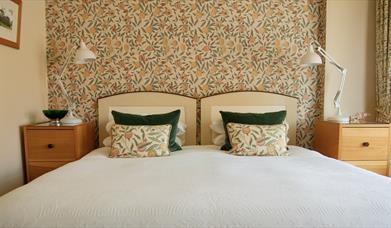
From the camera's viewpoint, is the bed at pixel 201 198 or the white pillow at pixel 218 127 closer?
the bed at pixel 201 198

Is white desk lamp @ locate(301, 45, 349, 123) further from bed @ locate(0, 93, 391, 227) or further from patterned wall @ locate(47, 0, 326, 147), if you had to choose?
bed @ locate(0, 93, 391, 227)

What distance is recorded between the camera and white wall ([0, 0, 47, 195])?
2.11 m

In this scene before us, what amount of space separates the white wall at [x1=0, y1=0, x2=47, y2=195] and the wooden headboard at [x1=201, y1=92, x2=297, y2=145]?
1552 mm

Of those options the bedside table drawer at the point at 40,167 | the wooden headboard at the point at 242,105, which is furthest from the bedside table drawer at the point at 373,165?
the bedside table drawer at the point at 40,167

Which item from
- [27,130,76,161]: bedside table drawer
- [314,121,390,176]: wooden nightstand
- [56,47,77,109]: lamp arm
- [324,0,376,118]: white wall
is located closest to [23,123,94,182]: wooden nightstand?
[27,130,76,161]: bedside table drawer

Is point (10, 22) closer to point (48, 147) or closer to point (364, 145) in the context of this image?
point (48, 147)

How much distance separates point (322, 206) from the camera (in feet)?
3.52

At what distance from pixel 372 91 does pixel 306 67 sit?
2.19 ft

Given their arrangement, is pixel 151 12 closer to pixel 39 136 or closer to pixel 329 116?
pixel 39 136

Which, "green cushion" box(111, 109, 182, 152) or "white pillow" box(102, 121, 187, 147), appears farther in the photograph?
"white pillow" box(102, 121, 187, 147)

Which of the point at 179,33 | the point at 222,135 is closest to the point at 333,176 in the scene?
the point at 222,135

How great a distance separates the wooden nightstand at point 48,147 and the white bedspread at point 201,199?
2.68 feet

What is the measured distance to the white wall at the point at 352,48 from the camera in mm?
2613

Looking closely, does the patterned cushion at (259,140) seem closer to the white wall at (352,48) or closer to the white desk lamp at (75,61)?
the white wall at (352,48)
